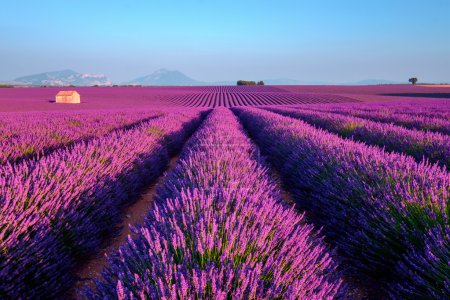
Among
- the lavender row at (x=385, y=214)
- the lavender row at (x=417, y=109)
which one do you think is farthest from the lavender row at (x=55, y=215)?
the lavender row at (x=417, y=109)

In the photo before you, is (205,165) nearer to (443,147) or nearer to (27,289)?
(27,289)

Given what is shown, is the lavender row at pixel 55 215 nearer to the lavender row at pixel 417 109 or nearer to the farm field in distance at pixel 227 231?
the farm field in distance at pixel 227 231

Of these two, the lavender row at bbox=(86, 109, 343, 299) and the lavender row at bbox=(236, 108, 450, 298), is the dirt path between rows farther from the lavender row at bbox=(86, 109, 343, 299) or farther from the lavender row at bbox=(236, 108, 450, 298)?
the lavender row at bbox=(236, 108, 450, 298)

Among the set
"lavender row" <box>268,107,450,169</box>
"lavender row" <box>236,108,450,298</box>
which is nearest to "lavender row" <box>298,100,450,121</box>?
"lavender row" <box>268,107,450,169</box>

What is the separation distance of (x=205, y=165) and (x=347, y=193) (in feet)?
4.53

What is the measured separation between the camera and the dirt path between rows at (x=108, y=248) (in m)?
2.23

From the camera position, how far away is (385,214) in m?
2.06

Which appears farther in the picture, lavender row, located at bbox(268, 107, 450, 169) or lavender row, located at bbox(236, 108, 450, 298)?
lavender row, located at bbox(268, 107, 450, 169)

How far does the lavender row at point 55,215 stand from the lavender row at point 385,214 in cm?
204

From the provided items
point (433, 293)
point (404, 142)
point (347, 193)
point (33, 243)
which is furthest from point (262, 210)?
point (404, 142)

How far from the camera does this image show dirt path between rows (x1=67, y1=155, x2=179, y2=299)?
2.23 meters

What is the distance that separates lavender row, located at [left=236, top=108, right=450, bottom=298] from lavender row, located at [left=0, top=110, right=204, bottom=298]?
6.68 feet

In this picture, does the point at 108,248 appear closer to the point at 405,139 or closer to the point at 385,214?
the point at 385,214

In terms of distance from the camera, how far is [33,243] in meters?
1.85
